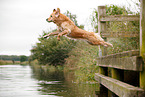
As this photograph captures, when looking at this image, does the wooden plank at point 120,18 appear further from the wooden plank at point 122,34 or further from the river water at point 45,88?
the river water at point 45,88

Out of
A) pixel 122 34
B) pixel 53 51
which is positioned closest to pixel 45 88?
pixel 122 34

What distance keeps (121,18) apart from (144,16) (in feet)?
15.9

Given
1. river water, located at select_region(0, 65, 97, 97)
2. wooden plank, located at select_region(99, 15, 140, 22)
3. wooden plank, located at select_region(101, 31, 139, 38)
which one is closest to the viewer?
wooden plank, located at select_region(101, 31, 139, 38)

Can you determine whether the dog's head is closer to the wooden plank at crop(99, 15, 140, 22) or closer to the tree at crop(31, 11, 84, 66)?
the wooden plank at crop(99, 15, 140, 22)

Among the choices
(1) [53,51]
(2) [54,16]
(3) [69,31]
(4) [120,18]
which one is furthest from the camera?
(1) [53,51]

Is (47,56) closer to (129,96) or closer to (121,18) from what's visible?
(121,18)

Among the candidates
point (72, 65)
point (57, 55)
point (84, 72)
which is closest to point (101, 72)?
point (84, 72)

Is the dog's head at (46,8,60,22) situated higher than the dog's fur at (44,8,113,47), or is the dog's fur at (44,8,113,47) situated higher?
the dog's head at (46,8,60,22)

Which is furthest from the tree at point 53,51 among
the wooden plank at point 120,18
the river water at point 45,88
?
the wooden plank at point 120,18

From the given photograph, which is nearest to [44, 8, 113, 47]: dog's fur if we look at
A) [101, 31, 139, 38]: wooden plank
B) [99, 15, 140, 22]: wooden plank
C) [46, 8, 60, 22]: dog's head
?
[46, 8, 60, 22]: dog's head

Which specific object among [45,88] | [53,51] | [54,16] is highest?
[54,16]

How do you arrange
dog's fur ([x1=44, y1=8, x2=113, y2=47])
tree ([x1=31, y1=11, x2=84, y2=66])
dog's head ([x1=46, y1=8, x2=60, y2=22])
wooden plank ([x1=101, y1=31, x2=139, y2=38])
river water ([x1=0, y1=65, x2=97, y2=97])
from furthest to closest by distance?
tree ([x1=31, y1=11, x2=84, y2=66]) → river water ([x1=0, y1=65, x2=97, y2=97]) → wooden plank ([x1=101, y1=31, x2=139, y2=38]) → dog's head ([x1=46, y1=8, x2=60, y2=22]) → dog's fur ([x1=44, y1=8, x2=113, y2=47])

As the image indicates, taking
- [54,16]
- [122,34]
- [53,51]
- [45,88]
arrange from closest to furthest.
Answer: [54,16] < [122,34] < [45,88] < [53,51]

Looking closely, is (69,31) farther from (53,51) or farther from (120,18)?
(53,51)
